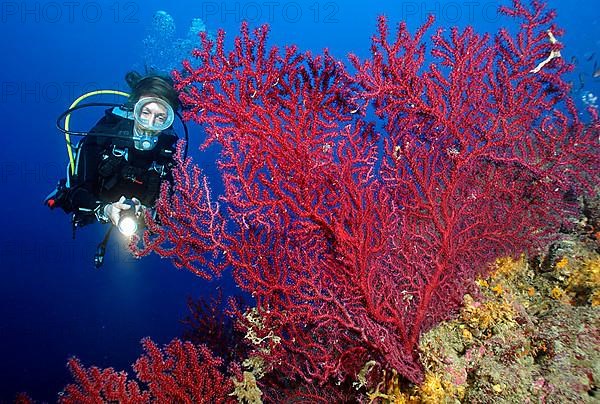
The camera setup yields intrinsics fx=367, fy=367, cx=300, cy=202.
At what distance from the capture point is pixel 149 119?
538 cm

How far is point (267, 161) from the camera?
11.1ft

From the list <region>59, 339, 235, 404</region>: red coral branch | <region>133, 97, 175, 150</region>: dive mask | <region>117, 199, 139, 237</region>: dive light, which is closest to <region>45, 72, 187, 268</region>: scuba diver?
<region>133, 97, 175, 150</region>: dive mask

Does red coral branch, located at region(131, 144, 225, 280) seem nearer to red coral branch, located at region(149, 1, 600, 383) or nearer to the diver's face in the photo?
red coral branch, located at region(149, 1, 600, 383)

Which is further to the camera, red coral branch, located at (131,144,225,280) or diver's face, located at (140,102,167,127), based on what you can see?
diver's face, located at (140,102,167,127)

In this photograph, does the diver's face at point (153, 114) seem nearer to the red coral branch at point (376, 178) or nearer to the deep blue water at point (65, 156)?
the red coral branch at point (376, 178)

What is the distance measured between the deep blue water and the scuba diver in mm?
907

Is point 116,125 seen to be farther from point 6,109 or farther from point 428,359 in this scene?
point 6,109

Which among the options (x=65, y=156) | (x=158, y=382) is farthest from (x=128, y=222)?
(x=65, y=156)

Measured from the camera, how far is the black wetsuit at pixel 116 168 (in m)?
5.42

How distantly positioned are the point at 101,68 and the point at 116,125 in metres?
91.0

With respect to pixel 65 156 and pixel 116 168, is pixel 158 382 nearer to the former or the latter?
pixel 116 168

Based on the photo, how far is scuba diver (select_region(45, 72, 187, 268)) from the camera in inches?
210

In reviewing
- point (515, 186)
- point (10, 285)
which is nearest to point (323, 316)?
point (515, 186)

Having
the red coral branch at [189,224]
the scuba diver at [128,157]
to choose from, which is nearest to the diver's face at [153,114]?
the scuba diver at [128,157]
